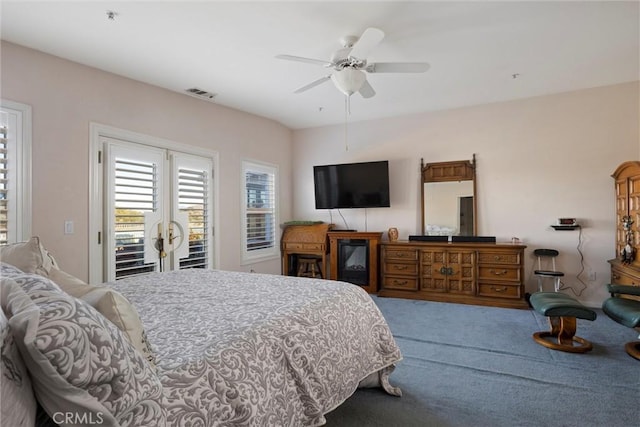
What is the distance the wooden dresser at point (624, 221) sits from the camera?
3453 mm

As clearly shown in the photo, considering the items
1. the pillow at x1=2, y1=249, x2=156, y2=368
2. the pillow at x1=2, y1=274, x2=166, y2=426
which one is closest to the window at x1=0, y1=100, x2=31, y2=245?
the pillow at x1=2, y1=249, x2=156, y2=368

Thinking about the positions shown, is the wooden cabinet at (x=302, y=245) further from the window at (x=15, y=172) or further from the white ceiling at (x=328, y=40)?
the window at (x=15, y=172)

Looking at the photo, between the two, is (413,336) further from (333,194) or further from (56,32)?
(56,32)

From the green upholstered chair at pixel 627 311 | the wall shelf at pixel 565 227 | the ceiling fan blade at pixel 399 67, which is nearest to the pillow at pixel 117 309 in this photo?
the ceiling fan blade at pixel 399 67

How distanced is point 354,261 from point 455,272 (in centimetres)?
149

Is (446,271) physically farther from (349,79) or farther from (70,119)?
(70,119)

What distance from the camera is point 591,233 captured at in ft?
13.9

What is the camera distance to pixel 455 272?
4.51 m

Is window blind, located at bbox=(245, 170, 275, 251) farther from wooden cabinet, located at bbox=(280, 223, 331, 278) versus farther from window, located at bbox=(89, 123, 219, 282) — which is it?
window, located at bbox=(89, 123, 219, 282)

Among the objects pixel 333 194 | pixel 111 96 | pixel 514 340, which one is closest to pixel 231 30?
pixel 111 96

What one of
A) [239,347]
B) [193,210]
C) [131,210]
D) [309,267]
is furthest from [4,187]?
[309,267]

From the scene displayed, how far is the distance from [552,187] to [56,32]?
18.4ft

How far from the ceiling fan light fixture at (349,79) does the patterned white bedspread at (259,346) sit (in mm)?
1741

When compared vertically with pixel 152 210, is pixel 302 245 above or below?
below
